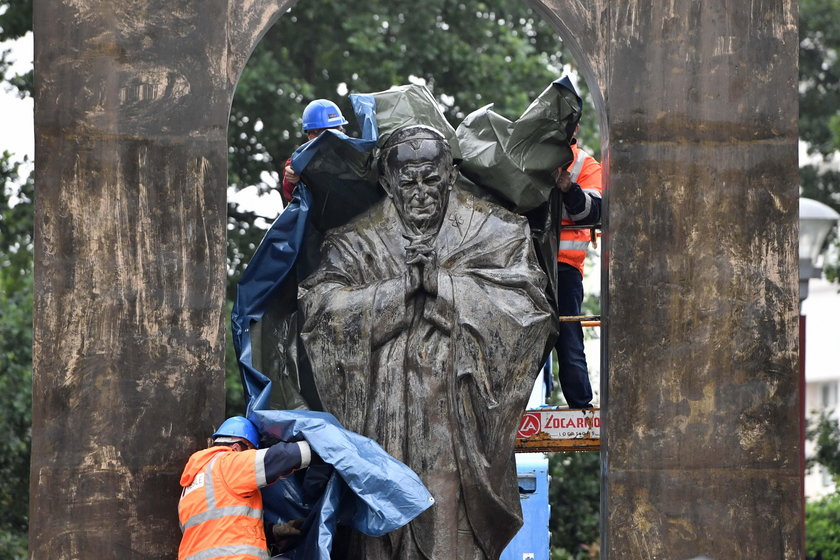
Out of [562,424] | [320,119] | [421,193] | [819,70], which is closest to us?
[421,193]

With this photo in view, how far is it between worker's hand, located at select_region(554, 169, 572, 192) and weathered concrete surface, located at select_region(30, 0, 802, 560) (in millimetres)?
724

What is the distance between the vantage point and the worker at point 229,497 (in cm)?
909

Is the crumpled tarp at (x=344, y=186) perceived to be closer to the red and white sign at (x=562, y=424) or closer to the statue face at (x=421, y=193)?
the statue face at (x=421, y=193)

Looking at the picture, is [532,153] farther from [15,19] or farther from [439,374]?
[15,19]

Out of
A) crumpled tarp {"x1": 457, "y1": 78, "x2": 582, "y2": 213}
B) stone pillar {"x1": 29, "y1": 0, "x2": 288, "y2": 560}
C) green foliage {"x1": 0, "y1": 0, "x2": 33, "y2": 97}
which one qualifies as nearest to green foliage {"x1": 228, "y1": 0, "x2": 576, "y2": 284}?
green foliage {"x1": 0, "y1": 0, "x2": 33, "y2": 97}

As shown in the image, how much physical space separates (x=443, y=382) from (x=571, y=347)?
5.71 feet

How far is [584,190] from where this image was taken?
10875 millimetres

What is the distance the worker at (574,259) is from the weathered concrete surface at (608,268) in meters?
0.90

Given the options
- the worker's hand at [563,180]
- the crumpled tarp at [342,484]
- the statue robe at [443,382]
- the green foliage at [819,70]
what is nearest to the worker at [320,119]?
the worker's hand at [563,180]

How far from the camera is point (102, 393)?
9.49 meters

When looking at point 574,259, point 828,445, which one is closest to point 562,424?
point 574,259

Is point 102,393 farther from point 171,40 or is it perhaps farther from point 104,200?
point 171,40

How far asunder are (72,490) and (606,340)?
282 centimetres

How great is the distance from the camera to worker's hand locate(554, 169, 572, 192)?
1051cm
